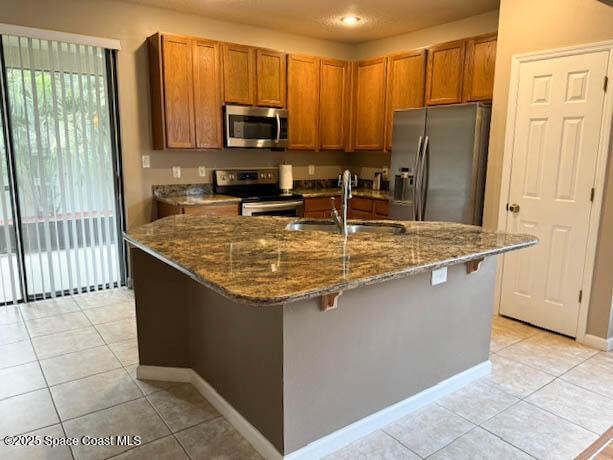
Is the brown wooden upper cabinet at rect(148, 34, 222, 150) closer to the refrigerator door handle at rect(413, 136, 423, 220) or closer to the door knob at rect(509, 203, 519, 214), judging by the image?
the refrigerator door handle at rect(413, 136, 423, 220)

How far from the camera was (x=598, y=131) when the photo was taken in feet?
9.93

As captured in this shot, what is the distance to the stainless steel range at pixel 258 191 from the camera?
442 cm

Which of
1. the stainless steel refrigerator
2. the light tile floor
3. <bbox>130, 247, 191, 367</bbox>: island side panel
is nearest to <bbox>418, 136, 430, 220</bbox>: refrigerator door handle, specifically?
the stainless steel refrigerator

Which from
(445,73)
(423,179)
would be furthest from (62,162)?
(445,73)

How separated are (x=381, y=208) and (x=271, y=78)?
1790 mm

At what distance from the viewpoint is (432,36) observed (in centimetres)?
475

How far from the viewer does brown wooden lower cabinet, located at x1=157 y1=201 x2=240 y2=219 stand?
4.00 meters

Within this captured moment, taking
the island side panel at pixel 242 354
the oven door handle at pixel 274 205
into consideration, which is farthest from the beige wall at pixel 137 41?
the island side panel at pixel 242 354

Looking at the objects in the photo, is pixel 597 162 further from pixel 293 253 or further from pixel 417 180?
pixel 293 253

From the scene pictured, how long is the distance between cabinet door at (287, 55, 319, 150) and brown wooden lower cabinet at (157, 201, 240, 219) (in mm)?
1151

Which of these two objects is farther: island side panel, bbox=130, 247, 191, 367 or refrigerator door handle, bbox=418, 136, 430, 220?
refrigerator door handle, bbox=418, 136, 430, 220

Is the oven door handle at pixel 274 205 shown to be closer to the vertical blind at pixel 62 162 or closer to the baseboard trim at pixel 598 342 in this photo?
the vertical blind at pixel 62 162

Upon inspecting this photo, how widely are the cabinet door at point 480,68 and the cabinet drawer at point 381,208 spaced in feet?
4.18

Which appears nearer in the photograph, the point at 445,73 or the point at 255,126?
the point at 445,73
